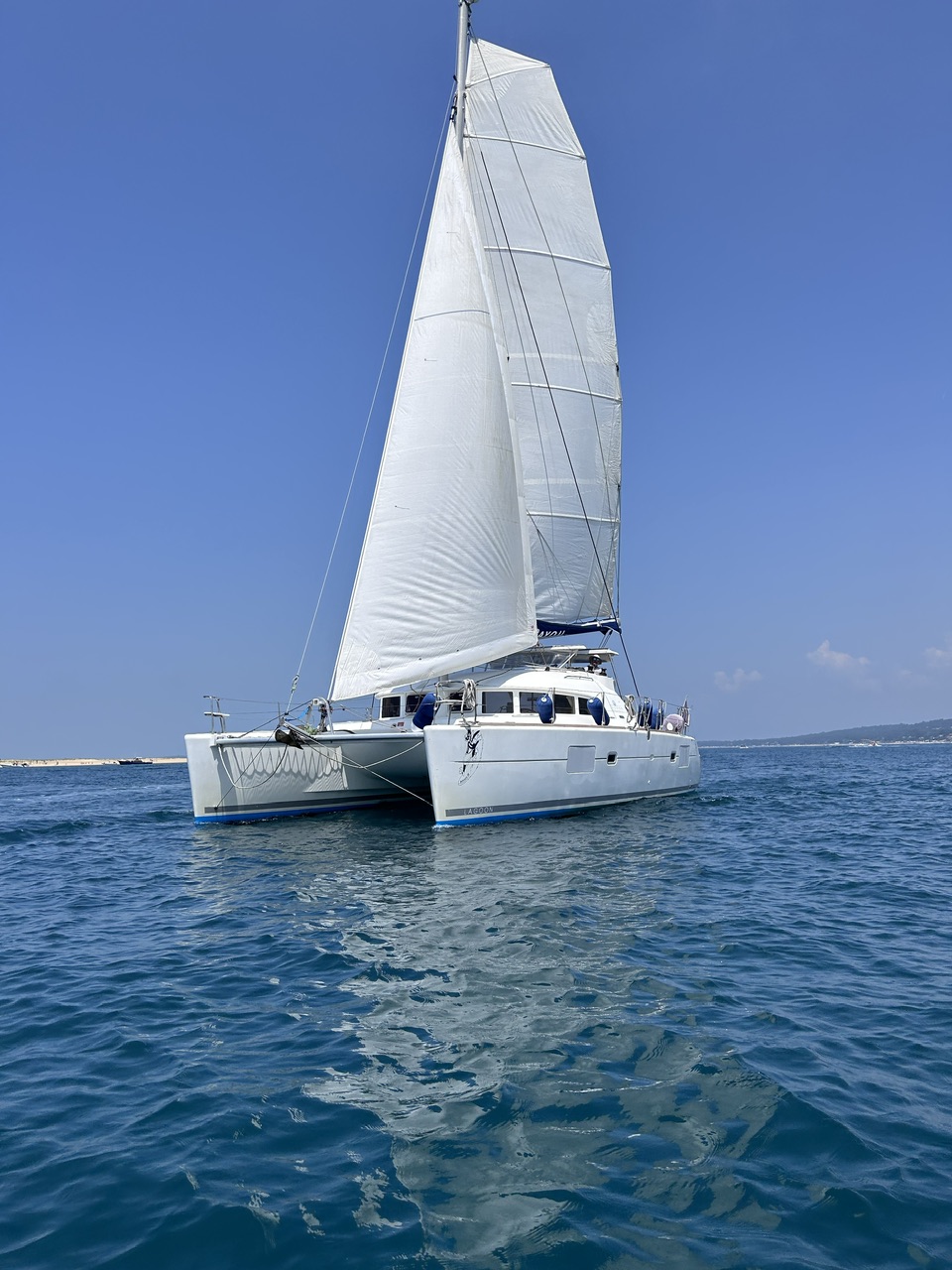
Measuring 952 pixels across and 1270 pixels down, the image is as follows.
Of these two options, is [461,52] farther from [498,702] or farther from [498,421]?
[498,702]

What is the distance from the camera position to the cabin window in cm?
1953

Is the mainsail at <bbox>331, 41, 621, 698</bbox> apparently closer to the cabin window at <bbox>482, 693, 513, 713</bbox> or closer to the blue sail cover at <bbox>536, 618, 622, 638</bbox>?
the blue sail cover at <bbox>536, 618, 622, 638</bbox>

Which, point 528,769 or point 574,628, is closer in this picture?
point 528,769

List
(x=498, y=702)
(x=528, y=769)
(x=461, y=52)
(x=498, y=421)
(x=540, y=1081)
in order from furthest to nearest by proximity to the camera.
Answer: (x=461, y=52) < (x=498, y=702) < (x=498, y=421) < (x=528, y=769) < (x=540, y=1081)

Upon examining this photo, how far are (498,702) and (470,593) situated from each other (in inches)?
114

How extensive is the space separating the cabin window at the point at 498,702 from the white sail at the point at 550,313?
249 inches

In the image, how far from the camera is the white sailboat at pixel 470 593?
60.2ft

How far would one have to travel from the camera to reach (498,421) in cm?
1945

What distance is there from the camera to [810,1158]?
4.41 meters

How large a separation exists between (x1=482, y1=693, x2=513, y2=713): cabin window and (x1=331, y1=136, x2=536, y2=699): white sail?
4.24 ft

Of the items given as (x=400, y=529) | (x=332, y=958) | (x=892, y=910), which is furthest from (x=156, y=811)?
(x=892, y=910)

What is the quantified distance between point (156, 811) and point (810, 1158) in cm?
2542

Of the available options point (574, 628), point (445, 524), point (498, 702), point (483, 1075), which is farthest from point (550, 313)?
point (483, 1075)

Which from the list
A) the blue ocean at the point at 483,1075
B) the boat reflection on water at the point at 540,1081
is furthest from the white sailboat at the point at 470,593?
the boat reflection on water at the point at 540,1081
